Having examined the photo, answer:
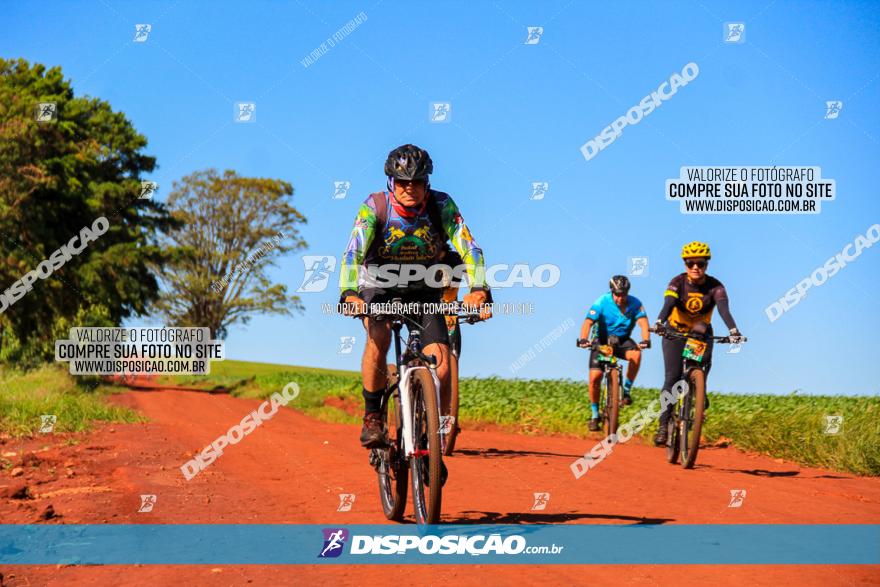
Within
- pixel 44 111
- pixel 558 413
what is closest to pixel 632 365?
pixel 558 413

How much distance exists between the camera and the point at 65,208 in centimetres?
3375

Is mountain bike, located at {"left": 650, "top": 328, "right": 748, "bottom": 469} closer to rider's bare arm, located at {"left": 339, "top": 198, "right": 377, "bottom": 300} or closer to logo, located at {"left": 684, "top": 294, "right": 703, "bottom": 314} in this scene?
logo, located at {"left": 684, "top": 294, "right": 703, "bottom": 314}

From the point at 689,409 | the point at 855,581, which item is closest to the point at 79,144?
the point at 689,409

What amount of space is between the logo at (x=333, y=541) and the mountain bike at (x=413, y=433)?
51 cm

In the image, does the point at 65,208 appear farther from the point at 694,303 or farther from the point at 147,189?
the point at 694,303

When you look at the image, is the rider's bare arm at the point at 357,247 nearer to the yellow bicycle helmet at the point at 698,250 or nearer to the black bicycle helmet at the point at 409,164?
the black bicycle helmet at the point at 409,164

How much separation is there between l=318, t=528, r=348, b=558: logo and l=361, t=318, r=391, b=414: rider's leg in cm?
92

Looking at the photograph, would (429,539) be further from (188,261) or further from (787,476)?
(188,261)

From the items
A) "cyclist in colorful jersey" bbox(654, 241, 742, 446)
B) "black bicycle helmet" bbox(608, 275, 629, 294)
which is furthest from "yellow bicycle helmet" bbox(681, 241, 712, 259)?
"black bicycle helmet" bbox(608, 275, 629, 294)

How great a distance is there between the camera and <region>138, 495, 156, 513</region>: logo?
710 cm

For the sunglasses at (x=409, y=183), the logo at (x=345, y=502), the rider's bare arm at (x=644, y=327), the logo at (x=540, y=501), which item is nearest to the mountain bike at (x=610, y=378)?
the rider's bare arm at (x=644, y=327)

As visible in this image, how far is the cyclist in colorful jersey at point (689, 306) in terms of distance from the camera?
35.4 ft

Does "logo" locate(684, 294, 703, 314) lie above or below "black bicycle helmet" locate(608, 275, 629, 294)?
below

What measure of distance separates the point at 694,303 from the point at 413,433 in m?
6.08
